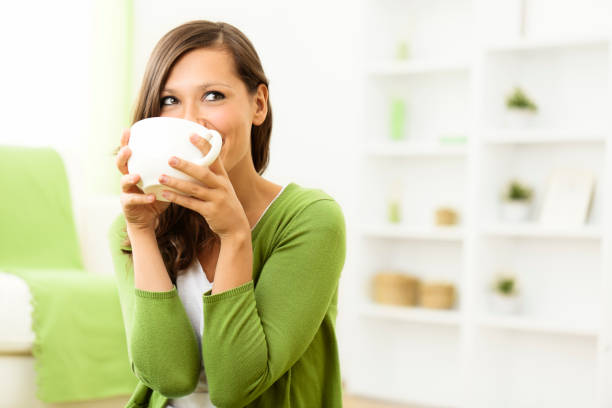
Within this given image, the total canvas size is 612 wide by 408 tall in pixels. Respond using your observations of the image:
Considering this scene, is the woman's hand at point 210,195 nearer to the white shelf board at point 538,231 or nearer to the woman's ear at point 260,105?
the woman's ear at point 260,105

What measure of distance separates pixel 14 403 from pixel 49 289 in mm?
317

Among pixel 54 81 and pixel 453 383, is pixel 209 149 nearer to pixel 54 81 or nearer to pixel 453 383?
pixel 453 383

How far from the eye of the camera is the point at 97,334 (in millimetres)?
2146

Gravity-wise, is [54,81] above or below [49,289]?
above

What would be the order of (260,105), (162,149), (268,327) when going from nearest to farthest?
(162,149) → (268,327) → (260,105)

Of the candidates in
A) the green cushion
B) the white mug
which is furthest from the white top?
the green cushion

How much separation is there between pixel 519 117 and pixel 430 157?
0.46m

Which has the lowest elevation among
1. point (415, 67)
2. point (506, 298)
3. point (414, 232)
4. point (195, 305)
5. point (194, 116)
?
point (506, 298)

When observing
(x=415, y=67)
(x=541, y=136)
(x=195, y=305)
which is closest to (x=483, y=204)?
(x=541, y=136)

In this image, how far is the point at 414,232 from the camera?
3.09m

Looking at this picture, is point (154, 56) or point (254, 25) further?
point (254, 25)

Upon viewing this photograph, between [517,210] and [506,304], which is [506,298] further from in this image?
[517,210]

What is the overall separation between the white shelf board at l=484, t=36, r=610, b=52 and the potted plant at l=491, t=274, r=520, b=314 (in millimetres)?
917

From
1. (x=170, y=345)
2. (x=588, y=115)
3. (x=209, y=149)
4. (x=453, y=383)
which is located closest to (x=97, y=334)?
(x=170, y=345)
